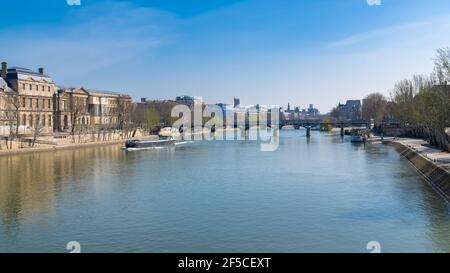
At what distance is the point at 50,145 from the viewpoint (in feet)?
180

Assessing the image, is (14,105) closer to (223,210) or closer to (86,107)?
(86,107)

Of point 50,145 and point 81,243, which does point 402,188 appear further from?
point 50,145

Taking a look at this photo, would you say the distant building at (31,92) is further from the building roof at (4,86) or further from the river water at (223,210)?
the river water at (223,210)

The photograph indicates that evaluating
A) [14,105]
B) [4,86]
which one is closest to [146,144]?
[14,105]

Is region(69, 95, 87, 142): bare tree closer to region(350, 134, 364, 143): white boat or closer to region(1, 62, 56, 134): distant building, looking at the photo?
region(1, 62, 56, 134): distant building

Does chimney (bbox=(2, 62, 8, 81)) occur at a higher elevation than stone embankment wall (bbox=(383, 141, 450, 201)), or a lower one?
higher

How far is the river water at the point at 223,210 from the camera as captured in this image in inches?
607

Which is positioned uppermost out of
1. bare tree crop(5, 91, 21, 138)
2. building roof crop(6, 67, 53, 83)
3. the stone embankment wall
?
building roof crop(6, 67, 53, 83)

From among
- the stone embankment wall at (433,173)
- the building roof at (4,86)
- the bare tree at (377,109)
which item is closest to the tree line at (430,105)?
the stone embankment wall at (433,173)

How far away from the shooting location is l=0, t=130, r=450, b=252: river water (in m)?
15.4

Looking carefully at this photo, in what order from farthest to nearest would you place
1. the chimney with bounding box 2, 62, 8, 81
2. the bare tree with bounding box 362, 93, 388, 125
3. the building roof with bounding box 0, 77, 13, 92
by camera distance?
the bare tree with bounding box 362, 93, 388, 125 < the chimney with bounding box 2, 62, 8, 81 < the building roof with bounding box 0, 77, 13, 92

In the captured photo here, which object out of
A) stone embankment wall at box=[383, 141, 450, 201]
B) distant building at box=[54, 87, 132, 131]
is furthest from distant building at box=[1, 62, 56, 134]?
stone embankment wall at box=[383, 141, 450, 201]

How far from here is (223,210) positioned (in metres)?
20.0

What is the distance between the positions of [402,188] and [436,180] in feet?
6.71
